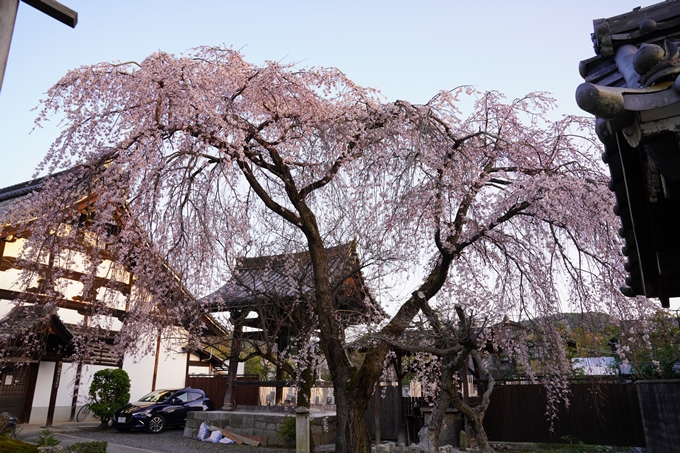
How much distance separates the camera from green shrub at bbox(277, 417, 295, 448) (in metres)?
10.8

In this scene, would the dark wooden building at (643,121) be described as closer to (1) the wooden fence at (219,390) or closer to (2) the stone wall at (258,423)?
(2) the stone wall at (258,423)

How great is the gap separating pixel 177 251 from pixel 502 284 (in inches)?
215

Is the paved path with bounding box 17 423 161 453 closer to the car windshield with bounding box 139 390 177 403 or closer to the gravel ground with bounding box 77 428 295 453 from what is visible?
the gravel ground with bounding box 77 428 295 453

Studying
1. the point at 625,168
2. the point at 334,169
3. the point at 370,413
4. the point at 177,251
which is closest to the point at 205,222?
the point at 177,251

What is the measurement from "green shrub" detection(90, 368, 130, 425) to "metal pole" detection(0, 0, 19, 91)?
1291 centimetres

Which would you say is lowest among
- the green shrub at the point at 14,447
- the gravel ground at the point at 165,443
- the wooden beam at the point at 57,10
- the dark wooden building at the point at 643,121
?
the gravel ground at the point at 165,443

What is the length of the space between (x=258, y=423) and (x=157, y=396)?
4.25 m

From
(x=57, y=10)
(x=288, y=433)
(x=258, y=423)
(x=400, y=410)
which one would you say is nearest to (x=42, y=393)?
(x=258, y=423)

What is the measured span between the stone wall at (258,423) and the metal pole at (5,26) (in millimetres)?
9755

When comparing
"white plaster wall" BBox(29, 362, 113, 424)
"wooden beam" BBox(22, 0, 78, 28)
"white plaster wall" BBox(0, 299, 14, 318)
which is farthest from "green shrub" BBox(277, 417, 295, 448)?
"wooden beam" BBox(22, 0, 78, 28)

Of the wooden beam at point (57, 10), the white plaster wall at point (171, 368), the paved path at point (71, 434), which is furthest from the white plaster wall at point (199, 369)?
the wooden beam at point (57, 10)

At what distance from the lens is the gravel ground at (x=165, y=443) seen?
35.5 ft

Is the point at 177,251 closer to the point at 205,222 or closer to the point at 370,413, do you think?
the point at 205,222

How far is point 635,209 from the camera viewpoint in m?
2.75
